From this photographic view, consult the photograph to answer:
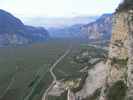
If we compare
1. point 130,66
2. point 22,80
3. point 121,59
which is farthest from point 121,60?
point 22,80

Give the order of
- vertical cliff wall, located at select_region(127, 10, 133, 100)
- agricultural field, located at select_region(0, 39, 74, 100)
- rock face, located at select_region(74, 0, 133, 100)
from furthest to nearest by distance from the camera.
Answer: agricultural field, located at select_region(0, 39, 74, 100)
rock face, located at select_region(74, 0, 133, 100)
vertical cliff wall, located at select_region(127, 10, 133, 100)

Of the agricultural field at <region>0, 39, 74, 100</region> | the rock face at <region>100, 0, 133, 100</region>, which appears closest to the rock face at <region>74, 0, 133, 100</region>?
the rock face at <region>100, 0, 133, 100</region>

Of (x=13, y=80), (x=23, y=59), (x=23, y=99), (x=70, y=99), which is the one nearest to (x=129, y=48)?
(x=70, y=99)

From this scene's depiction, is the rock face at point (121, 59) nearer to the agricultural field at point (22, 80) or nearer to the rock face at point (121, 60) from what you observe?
the rock face at point (121, 60)

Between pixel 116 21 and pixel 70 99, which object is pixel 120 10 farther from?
pixel 70 99

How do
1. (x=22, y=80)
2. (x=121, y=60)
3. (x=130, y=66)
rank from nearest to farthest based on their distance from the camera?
(x=130, y=66) < (x=121, y=60) < (x=22, y=80)

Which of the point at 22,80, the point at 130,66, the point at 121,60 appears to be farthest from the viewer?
the point at 22,80

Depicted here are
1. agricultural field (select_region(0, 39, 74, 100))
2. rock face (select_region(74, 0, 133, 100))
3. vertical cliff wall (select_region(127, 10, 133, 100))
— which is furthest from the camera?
agricultural field (select_region(0, 39, 74, 100))

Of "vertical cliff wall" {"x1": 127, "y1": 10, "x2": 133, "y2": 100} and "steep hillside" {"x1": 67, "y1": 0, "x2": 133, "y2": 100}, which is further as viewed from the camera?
"steep hillside" {"x1": 67, "y1": 0, "x2": 133, "y2": 100}

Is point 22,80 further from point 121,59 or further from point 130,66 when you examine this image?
point 130,66

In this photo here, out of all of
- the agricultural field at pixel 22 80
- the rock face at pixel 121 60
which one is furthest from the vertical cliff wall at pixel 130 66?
the agricultural field at pixel 22 80

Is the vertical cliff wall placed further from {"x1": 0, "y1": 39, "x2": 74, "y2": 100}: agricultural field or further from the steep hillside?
{"x1": 0, "y1": 39, "x2": 74, "y2": 100}: agricultural field
